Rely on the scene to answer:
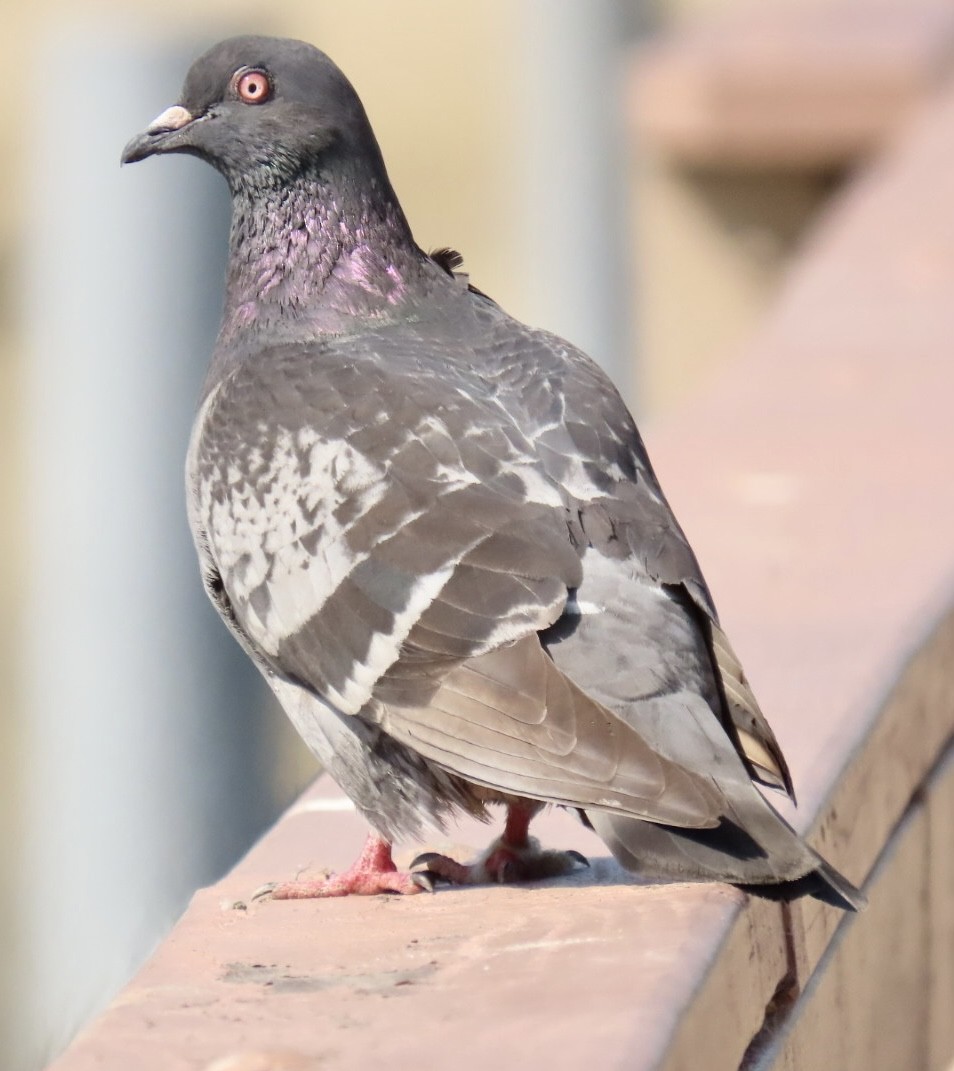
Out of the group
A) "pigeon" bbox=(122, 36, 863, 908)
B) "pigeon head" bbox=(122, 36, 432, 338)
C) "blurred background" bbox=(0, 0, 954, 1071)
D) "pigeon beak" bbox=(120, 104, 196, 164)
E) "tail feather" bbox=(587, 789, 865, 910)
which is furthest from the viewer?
"blurred background" bbox=(0, 0, 954, 1071)

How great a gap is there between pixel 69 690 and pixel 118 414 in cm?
89

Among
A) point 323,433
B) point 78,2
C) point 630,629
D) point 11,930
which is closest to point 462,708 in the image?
point 630,629

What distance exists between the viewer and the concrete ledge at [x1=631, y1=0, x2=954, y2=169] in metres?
9.44

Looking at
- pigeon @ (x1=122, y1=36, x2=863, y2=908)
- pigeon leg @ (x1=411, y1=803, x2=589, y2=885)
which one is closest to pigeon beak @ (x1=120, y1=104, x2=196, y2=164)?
pigeon @ (x1=122, y1=36, x2=863, y2=908)

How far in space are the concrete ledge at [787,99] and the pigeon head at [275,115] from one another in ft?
17.9

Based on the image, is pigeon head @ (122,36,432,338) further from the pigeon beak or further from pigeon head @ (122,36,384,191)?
the pigeon beak

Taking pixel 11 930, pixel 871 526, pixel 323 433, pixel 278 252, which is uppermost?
pixel 278 252

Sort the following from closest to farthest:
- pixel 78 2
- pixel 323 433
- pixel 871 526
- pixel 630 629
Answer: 1. pixel 630 629
2. pixel 323 433
3. pixel 871 526
4. pixel 78 2

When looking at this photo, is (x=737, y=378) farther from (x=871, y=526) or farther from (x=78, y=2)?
(x=78, y=2)

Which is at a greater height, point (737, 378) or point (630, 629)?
point (630, 629)

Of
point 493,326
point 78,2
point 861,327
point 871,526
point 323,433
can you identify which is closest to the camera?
point 323,433

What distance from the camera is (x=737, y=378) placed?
6535 millimetres

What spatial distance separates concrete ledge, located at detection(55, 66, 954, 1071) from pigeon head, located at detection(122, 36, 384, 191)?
1346mm

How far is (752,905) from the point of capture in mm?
3088
